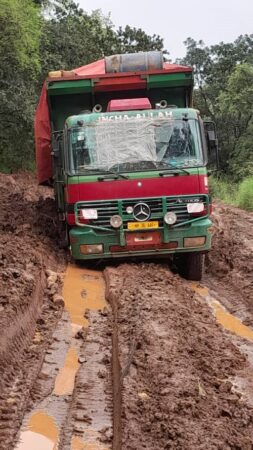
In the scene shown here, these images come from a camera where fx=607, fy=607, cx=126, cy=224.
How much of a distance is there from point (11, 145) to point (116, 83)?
16714 millimetres

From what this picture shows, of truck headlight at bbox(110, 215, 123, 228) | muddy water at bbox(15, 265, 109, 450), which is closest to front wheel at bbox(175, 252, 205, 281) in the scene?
truck headlight at bbox(110, 215, 123, 228)

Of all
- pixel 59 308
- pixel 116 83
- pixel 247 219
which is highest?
pixel 116 83

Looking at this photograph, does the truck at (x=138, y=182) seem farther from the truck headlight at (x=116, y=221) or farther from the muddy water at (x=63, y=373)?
→ the muddy water at (x=63, y=373)

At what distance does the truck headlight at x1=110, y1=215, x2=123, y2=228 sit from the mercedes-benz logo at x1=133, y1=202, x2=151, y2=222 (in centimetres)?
22

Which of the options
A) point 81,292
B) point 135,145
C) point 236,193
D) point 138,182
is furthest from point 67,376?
point 236,193

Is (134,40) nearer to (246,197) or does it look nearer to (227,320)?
(246,197)

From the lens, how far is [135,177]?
8.40m

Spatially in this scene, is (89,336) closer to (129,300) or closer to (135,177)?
(129,300)

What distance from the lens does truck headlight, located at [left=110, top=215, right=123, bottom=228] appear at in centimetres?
838

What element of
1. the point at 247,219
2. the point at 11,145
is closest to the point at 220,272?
the point at 247,219

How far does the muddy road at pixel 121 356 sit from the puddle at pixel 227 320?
0.05ft

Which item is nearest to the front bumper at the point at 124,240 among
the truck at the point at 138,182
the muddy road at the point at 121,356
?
the truck at the point at 138,182

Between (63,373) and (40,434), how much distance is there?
3.37 feet

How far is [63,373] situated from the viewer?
189 inches
